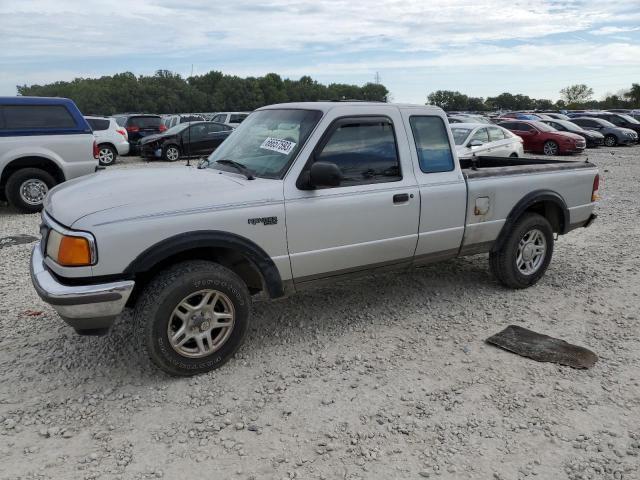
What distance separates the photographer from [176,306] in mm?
3449

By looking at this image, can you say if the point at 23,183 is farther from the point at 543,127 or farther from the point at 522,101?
the point at 522,101

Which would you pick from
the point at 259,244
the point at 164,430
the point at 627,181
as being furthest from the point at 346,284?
the point at 627,181

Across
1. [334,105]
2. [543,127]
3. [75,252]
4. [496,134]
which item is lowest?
[543,127]

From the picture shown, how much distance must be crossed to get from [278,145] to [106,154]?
14.2m

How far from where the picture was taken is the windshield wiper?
393 centimetres

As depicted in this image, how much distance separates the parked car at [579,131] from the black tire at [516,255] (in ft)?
63.4

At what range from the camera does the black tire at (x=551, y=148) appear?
20.1 meters

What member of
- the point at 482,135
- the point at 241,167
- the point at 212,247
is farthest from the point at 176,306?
the point at 482,135

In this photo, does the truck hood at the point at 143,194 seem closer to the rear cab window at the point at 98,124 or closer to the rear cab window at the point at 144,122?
the rear cab window at the point at 98,124

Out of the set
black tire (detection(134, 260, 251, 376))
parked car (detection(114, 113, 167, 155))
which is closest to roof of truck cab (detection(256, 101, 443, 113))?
black tire (detection(134, 260, 251, 376))

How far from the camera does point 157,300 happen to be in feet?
11.1

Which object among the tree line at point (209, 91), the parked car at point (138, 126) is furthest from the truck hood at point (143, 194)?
the tree line at point (209, 91)

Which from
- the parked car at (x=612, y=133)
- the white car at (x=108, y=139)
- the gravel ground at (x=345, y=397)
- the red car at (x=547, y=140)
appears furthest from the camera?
the parked car at (x=612, y=133)

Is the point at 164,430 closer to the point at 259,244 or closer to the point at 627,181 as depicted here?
the point at 259,244
